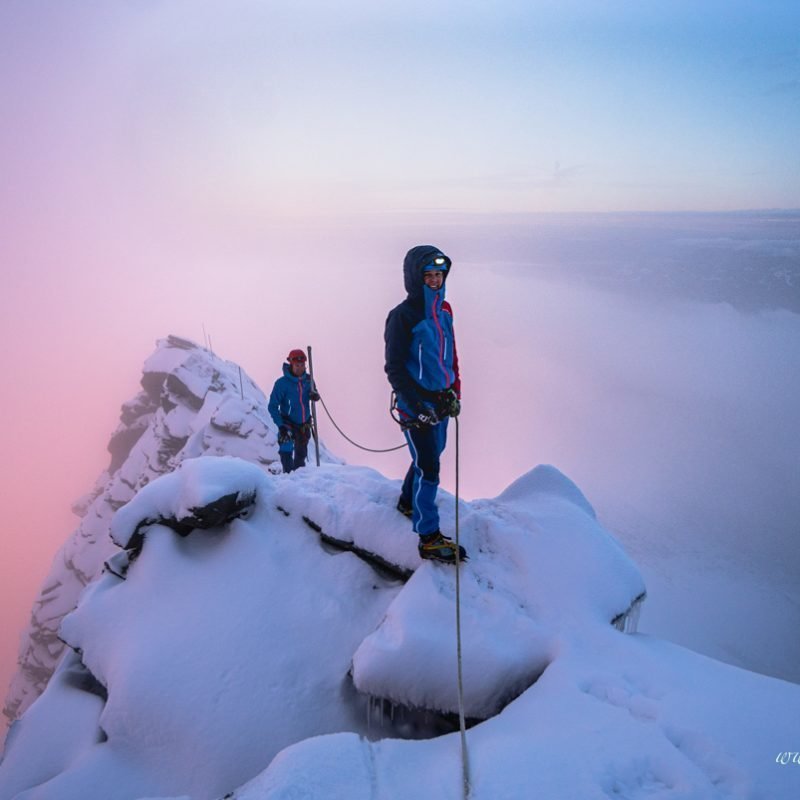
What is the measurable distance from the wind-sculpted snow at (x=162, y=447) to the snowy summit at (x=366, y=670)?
1478cm

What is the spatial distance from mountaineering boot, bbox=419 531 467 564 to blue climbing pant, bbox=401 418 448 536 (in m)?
0.08

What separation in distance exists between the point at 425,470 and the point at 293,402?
5.79 meters

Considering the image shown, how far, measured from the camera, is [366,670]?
415 centimetres

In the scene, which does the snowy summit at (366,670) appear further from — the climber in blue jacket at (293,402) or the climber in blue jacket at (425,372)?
the climber in blue jacket at (293,402)

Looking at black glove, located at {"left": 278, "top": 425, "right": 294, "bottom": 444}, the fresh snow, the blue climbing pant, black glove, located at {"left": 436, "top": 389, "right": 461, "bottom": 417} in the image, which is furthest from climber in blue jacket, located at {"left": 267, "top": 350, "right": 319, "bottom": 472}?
black glove, located at {"left": 436, "top": 389, "right": 461, "bottom": 417}

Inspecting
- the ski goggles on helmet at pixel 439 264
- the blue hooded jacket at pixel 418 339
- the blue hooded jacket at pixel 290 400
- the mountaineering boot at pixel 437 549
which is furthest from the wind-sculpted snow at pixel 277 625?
the blue hooded jacket at pixel 290 400

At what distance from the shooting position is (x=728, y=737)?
3057 millimetres

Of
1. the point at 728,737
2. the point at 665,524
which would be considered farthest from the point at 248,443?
the point at 665,524

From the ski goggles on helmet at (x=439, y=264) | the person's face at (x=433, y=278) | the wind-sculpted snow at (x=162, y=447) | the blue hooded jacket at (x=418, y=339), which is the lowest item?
the wind-sculpted snow at (x=162, y=447)

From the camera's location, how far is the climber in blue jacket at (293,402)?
986 centimetres

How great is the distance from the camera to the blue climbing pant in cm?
494

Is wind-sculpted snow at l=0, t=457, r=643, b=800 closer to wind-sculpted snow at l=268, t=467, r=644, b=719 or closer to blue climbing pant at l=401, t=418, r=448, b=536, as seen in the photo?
wind-sculpted snow at l=268, t=467, r=644, b=719

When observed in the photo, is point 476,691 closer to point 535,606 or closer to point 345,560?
point 535,606

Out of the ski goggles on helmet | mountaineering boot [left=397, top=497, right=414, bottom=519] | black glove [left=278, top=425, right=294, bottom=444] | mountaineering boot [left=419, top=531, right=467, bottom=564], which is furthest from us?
black glove [left=278, top=425, right=294, bottom=444]
